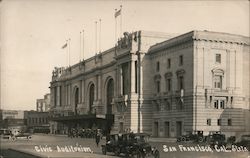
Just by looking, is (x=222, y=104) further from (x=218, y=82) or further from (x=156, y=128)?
(x=156, y=128)

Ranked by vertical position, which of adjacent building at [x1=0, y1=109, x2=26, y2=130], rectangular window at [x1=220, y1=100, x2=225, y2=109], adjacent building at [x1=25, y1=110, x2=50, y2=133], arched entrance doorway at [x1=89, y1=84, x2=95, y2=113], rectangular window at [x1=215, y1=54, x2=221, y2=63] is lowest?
adjacent building at [x1=25, y1=110, x2=50, y2=133]

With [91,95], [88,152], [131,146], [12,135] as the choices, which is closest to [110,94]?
[91,95]

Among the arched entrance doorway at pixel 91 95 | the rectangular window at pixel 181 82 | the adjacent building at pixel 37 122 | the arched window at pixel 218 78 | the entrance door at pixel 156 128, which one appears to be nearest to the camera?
the arched window at pixel 218 78

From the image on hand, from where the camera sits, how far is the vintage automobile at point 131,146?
25.3 metres

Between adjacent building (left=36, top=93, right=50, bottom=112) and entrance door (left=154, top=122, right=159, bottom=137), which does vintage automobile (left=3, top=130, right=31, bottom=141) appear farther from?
entrance door (left=154, top=122, right=159, bottom=137)

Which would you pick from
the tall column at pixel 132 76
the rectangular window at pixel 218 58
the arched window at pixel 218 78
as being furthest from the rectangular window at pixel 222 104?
the tall column at pixel 132 76

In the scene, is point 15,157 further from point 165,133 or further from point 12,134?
point 165,133

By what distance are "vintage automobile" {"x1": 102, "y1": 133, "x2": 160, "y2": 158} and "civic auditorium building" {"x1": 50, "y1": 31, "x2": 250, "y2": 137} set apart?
1418 centimetres

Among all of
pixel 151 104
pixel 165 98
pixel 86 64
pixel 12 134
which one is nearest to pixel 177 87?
pixel 165 98

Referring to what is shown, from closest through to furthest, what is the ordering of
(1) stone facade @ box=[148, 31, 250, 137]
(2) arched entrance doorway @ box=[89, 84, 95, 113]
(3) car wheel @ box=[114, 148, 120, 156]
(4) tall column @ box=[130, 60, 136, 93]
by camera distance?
(3) car wheel @ box=[114, 148, 120, 156]
(1) stone facade @ box=[148, 31, 250, 137]
(4) tall column @ box=[130, 60, 136, 93]
(2) arched entrance doorway @ box=[89, 84, 95, 113]

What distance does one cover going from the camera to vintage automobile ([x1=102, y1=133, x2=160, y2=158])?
2533 centimetres

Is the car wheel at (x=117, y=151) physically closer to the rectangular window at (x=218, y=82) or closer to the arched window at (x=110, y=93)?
the rectangular window at (x=218, y=82)

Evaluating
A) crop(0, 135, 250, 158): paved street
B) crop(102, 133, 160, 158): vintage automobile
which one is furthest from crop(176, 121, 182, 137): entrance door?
crop(102, 133, 160, 158): vintage automobile

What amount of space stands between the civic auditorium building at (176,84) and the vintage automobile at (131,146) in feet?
46.5
